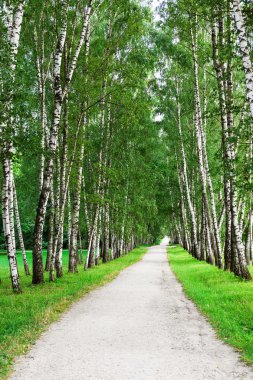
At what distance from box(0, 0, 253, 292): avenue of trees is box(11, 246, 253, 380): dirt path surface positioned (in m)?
4.18

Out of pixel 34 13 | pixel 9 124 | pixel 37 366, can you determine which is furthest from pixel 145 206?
pixel 37 366

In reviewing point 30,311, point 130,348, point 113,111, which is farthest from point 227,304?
point 113,111

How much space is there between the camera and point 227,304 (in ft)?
34.0

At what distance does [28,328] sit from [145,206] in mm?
30080

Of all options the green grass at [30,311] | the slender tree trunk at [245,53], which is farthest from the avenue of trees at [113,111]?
the green grass at [30,311]

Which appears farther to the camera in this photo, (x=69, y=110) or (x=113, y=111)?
(x=113, y=111)

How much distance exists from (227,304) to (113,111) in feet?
61.8

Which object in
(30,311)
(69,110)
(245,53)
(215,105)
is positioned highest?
(215,105)

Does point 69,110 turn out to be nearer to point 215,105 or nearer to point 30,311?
point 30,311

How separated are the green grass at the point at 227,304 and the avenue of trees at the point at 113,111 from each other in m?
1.34

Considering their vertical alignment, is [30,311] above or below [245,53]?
below

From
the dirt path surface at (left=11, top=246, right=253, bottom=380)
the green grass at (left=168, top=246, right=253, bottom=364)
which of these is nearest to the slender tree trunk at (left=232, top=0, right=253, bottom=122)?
the green grass at (left=168, top=246, right=253, bottom=364)

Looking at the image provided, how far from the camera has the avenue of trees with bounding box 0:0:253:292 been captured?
11.2m

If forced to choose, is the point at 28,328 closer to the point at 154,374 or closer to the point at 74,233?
the point at 154,374
